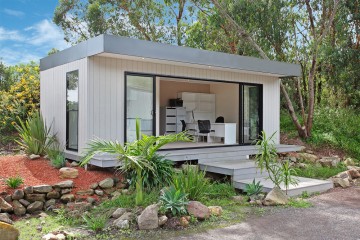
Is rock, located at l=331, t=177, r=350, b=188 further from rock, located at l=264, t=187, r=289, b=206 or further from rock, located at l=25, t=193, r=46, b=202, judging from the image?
rock, located at l=25, t=193, r=46, b=202

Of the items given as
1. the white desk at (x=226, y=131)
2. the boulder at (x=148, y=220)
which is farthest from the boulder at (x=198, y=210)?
the white desk at (x=226, y=131)

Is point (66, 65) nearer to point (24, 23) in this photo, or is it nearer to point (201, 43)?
point (24, 23)

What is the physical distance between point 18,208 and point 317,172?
7.14 meters

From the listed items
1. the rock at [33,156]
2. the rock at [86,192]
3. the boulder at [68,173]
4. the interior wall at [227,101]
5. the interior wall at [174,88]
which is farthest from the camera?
the interior wall at [174,88]

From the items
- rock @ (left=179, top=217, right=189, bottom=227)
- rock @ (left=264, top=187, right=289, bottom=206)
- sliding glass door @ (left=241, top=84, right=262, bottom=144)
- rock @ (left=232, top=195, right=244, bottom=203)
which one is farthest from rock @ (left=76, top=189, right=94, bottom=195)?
sliding glass door @ (left=241, top=84, right=262, bottom=144)

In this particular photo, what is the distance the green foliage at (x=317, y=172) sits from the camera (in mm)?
8859

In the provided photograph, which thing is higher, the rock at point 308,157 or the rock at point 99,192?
the rock at point 308,157

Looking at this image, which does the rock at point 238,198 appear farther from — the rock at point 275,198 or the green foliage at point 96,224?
the green foliage at point 96,224

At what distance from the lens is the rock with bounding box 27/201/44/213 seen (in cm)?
597

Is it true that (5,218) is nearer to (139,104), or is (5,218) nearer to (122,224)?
(122,224)

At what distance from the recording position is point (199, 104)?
1314 centimetres

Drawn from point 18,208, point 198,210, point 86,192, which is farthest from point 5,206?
point 198,210

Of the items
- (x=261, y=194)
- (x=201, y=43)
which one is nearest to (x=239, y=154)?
(x=261, y=194)

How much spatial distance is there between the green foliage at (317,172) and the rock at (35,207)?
595 centimetres
